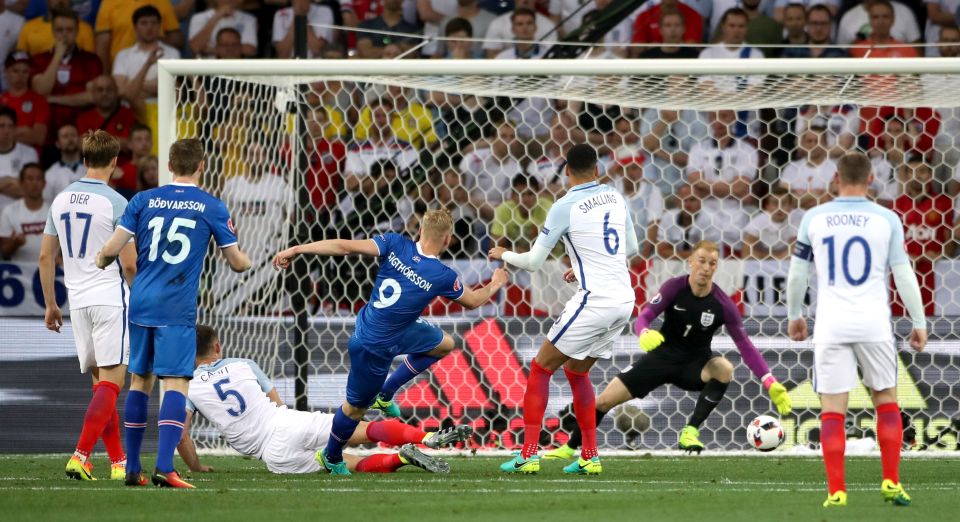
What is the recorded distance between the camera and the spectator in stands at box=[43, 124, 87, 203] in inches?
551

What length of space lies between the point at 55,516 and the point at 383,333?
2538 millimetres

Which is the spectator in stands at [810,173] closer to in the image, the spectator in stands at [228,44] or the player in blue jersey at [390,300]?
the player in blue jersey at [390,300]

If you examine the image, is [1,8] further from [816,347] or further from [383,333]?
[816,347]

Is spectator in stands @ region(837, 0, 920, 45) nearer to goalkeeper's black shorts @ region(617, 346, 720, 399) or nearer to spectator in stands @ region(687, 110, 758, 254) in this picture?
spectator in stands @ region(687, 110, 758, 254)

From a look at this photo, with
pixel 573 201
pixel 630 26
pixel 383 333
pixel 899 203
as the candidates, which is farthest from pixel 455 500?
pixel 630 26

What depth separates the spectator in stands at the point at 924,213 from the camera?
10977mm

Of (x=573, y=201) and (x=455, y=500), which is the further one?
(x=573, y=201)

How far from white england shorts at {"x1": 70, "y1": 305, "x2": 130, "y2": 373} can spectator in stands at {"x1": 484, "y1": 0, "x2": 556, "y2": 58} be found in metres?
6.92

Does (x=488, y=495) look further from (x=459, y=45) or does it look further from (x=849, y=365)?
(x=459, y=45)

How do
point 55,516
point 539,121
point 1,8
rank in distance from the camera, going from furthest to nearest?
point 1,8
point 539,121
point 55,516

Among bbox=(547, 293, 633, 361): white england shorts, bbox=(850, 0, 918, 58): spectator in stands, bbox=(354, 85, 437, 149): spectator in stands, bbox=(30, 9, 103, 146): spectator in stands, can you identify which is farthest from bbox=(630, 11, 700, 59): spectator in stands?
bbox=(30, 9, 103, 146): spectator in stands

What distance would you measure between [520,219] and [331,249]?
12.8ft

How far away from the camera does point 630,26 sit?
1416 centimetres

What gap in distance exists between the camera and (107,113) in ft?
47.4
